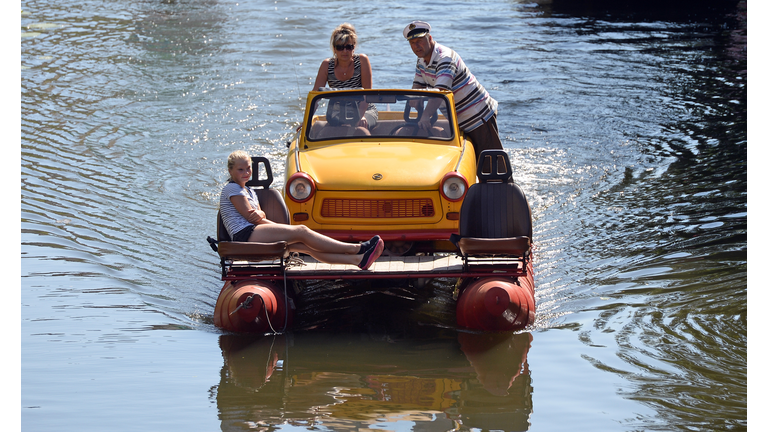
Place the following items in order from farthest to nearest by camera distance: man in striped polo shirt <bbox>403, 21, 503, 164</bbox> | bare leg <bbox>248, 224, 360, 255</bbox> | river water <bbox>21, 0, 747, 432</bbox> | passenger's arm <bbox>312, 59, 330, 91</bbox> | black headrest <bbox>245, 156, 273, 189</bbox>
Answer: passenger's arm <bbox>312, 59, 330, 91</bbox>, man in striped polo shirt <bbox>403, 21, 503, 164</bbox>, black headrest <bbox>245, 156, 273, 189</bbox>, bare leg <bbox>248, 224, 360, 255</bbox>, river water <bbox>21, 0, 747, 432</bbox>

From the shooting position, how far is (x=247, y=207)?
679cm

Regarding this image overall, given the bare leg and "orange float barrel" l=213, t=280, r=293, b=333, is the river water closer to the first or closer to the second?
"orange float barrel" l=213, t=280, r=293, b=333

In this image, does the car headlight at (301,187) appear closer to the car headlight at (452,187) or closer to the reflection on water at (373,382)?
the car headlight at (452,187)

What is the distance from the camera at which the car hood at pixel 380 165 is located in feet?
23.9

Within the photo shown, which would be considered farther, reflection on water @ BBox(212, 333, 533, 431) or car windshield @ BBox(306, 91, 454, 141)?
car windshield @ BBox(306, 91, 454, 141)

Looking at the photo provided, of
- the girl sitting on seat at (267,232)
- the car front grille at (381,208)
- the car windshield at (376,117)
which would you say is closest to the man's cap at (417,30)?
→ the car windshield at (376,117)

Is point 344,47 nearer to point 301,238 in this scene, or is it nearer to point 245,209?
point 245,209

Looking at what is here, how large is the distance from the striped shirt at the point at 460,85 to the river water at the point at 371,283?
1679mm

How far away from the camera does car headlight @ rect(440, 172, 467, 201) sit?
7305 millimetres

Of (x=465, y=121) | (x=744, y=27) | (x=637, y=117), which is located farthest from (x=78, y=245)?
(x=744, y=27)

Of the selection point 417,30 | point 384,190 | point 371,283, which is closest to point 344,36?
point 417,30

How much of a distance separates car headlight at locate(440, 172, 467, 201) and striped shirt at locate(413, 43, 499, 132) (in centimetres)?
157

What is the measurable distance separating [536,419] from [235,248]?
2.72 metres

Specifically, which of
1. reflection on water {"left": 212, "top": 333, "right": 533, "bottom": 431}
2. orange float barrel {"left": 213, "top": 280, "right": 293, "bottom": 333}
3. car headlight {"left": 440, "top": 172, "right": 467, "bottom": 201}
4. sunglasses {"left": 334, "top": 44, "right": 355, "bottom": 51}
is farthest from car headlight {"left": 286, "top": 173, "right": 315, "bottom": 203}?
sunglasses {"left": 334, "top": 44, "right": 355, "bottom": 51}
